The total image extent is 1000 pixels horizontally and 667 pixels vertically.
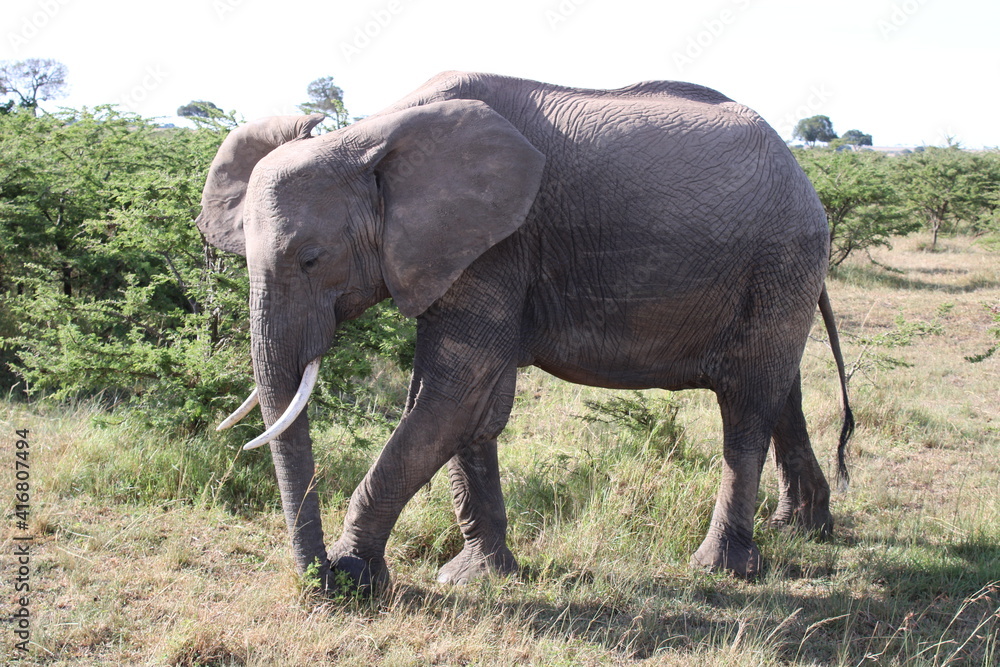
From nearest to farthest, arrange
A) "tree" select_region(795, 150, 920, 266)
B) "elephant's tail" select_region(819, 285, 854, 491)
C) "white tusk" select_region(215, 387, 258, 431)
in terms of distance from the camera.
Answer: "white tusk" select_region(215, 387, 258, 431) < "elephant's tail" select_region(819, 285, 854, 491) < "tree" select_region(795, 150, 920, 266)

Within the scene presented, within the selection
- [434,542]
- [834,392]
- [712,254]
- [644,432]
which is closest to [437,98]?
[712,254]

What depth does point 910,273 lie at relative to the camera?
58.2 feet

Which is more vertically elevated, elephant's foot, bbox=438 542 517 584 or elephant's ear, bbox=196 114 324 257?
elephant's ear, bbox=196 114 324 257

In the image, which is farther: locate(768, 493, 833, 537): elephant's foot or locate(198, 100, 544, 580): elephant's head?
locate(768, 493, 833, 537): elephant's foot

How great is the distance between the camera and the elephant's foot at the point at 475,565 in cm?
477

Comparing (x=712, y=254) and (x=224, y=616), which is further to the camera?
(x=712, y=254)

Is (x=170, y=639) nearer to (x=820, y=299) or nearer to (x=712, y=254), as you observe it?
(x=712, y=254)

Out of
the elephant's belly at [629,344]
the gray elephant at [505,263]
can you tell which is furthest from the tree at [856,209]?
the elephant's belly at [629,344]

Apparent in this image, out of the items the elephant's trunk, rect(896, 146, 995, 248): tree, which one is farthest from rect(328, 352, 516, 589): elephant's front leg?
rect(896, 146, 995, 248): tree

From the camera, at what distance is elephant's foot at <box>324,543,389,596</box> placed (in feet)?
13.8

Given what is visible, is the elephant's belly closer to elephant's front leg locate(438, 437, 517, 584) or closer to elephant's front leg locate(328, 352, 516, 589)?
elephant's front leg locate(328, 352, 516, 589)

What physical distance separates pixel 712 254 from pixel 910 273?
15.2m

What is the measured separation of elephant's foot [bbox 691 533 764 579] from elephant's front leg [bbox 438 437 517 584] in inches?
43.8

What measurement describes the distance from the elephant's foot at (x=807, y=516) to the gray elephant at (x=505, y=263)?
711 millimetres
